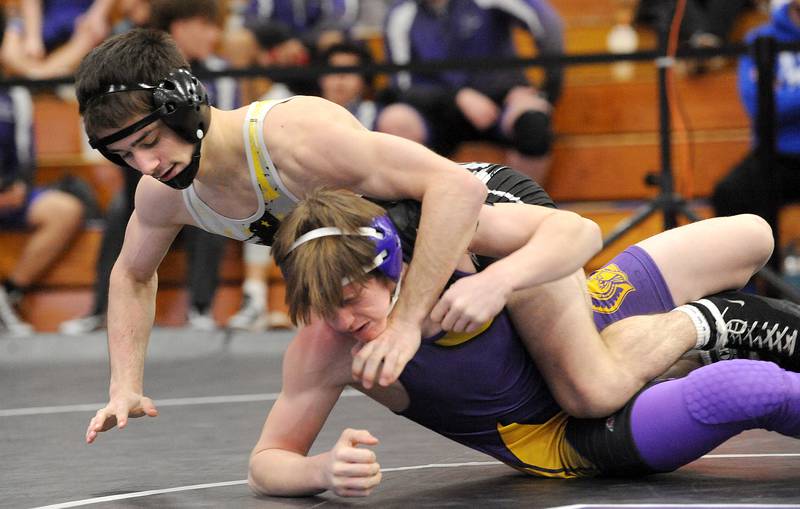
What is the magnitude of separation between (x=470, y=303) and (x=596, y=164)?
4.14 meters

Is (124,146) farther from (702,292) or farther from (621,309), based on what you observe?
(702,292)

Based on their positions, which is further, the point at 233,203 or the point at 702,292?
the point at 702,292

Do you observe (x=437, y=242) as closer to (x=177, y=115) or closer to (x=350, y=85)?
(x=177, y=115)

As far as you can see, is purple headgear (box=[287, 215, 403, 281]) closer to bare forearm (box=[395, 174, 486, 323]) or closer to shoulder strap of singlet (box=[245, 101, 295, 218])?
bare forearm (box=[395, 174, 486, 323])

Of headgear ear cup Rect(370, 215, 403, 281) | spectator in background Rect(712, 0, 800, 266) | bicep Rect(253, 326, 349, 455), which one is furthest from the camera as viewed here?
spectator in background Rect(712, 0, 800, 266)

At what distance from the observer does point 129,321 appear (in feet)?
10.7

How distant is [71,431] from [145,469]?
81 cm

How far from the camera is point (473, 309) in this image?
8.37 ft

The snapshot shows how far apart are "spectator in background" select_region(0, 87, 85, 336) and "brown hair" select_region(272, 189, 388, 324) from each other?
4104mm

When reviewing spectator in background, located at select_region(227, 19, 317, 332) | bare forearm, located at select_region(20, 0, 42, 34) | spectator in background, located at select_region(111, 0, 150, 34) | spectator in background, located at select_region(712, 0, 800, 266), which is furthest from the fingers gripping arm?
bare forearm, located at select_region(20, 0, 42, 34)

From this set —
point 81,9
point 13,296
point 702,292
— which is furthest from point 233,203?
point 81,9

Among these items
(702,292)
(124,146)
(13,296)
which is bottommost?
(13,296)

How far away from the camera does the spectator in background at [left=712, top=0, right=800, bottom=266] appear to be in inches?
228

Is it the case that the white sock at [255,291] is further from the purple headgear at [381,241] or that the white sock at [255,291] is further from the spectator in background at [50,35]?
the purple headgear at [381,241]
